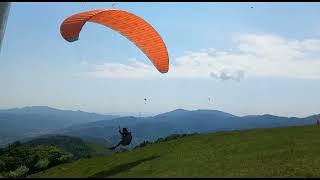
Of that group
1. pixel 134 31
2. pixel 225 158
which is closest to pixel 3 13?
pixel 134 31

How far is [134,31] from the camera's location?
2895cm

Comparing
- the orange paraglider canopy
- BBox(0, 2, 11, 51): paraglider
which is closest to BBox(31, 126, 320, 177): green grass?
the orange paraglider canopy

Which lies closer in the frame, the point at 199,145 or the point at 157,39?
the point at 157,39

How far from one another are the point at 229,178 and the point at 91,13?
12192 millimetres

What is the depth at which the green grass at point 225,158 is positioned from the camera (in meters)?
27.9

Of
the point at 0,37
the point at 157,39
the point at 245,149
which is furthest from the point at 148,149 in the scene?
the point at 0,37

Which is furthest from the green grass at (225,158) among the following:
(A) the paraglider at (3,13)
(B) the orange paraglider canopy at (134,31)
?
(A) the paraglider at (3,13)

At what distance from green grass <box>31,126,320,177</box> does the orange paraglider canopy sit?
712cm

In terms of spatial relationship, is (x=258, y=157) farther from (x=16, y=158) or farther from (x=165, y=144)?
(x=16, y=158)

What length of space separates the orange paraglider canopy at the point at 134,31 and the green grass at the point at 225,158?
7117mm

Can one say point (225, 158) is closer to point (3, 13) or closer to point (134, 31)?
point (134, 31)

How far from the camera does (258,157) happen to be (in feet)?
106

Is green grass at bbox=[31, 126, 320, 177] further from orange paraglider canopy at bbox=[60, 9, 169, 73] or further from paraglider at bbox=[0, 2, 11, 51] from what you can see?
paraglider at bbox=[0, 2, 11, 51]

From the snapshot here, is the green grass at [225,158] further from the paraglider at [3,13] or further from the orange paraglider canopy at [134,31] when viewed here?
the paraglider at [3,13]
